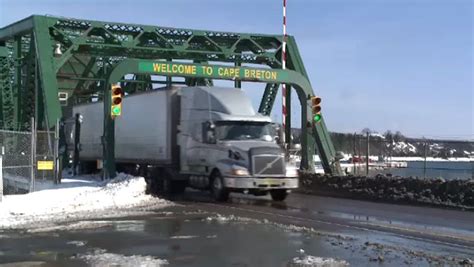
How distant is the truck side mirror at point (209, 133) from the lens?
2120cm

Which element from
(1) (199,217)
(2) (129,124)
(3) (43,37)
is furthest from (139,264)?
(3) (43,37)

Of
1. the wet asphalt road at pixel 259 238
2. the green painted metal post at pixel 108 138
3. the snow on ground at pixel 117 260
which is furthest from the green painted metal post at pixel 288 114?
the snow on ground at pixel 117 260

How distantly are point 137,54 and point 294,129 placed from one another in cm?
1006

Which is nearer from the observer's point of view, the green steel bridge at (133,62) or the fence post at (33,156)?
the fence post at (33,156)

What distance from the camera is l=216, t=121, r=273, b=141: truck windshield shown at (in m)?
21.2

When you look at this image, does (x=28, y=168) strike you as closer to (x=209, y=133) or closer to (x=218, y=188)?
(x=209, y=133)

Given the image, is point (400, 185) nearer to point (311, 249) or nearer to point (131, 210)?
point (131, 210)

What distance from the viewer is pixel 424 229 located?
46.6ft

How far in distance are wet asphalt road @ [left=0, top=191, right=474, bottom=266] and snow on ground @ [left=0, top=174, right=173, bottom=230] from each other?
126 cm

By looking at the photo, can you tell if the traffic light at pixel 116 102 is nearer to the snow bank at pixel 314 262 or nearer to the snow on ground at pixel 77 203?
the snow on ground at pixel 77 203

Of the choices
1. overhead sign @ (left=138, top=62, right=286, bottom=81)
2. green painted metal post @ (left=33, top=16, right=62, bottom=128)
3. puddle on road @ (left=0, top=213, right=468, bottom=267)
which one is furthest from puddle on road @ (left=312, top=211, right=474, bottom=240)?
green painted metal post @ (left=33, top=16, right=62, bottom=128)

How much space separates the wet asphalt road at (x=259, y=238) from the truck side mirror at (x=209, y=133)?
333 centimetres

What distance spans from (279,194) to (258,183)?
1.84 meters

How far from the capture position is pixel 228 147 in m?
20.7
